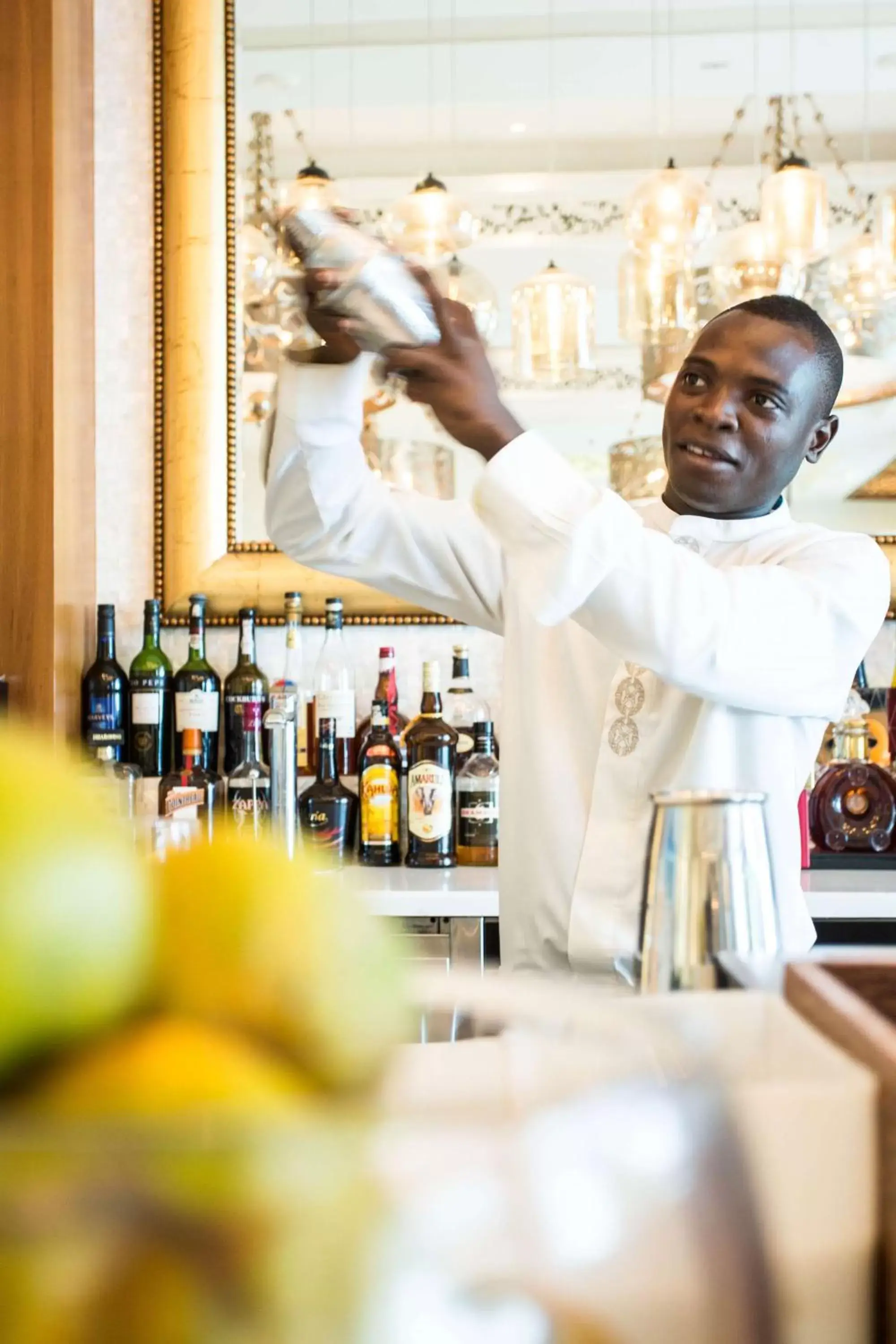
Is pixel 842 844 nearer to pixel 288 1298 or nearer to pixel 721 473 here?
pixel 721 473

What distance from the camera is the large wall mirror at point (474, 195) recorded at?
2.71 meters

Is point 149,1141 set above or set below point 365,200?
below

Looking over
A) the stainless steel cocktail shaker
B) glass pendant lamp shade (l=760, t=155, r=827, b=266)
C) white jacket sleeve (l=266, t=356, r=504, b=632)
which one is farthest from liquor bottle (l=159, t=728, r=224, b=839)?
the stainless steel cocktail shaker

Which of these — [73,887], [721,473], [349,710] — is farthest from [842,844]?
[73,887]

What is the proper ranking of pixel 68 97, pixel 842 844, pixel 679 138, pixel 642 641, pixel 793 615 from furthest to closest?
pixel 679 138 < pixel 68 97 < pixel 842 844 < pixel 793 615 < pixel 642 641

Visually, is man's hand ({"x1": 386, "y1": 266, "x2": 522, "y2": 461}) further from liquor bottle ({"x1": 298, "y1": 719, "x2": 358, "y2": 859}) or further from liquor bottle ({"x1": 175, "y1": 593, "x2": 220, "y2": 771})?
liquor bottle ({"x1": 175, "y1": 593, "x2": 220, "y2": 771})

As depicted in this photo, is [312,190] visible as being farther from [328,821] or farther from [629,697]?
[629,697]

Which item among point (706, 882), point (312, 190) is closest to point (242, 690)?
point (312, 190)

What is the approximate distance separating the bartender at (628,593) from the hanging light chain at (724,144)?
1.36m

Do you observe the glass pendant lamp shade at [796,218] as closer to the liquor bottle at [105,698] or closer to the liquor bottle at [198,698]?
the liquor bottle at [198,698]

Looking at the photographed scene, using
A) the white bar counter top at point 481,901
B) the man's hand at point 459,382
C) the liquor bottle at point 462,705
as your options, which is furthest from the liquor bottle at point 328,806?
the man's hand at point 459,382

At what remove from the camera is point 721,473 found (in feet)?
4.89

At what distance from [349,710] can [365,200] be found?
1.05 m

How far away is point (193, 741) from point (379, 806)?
1.36ft
